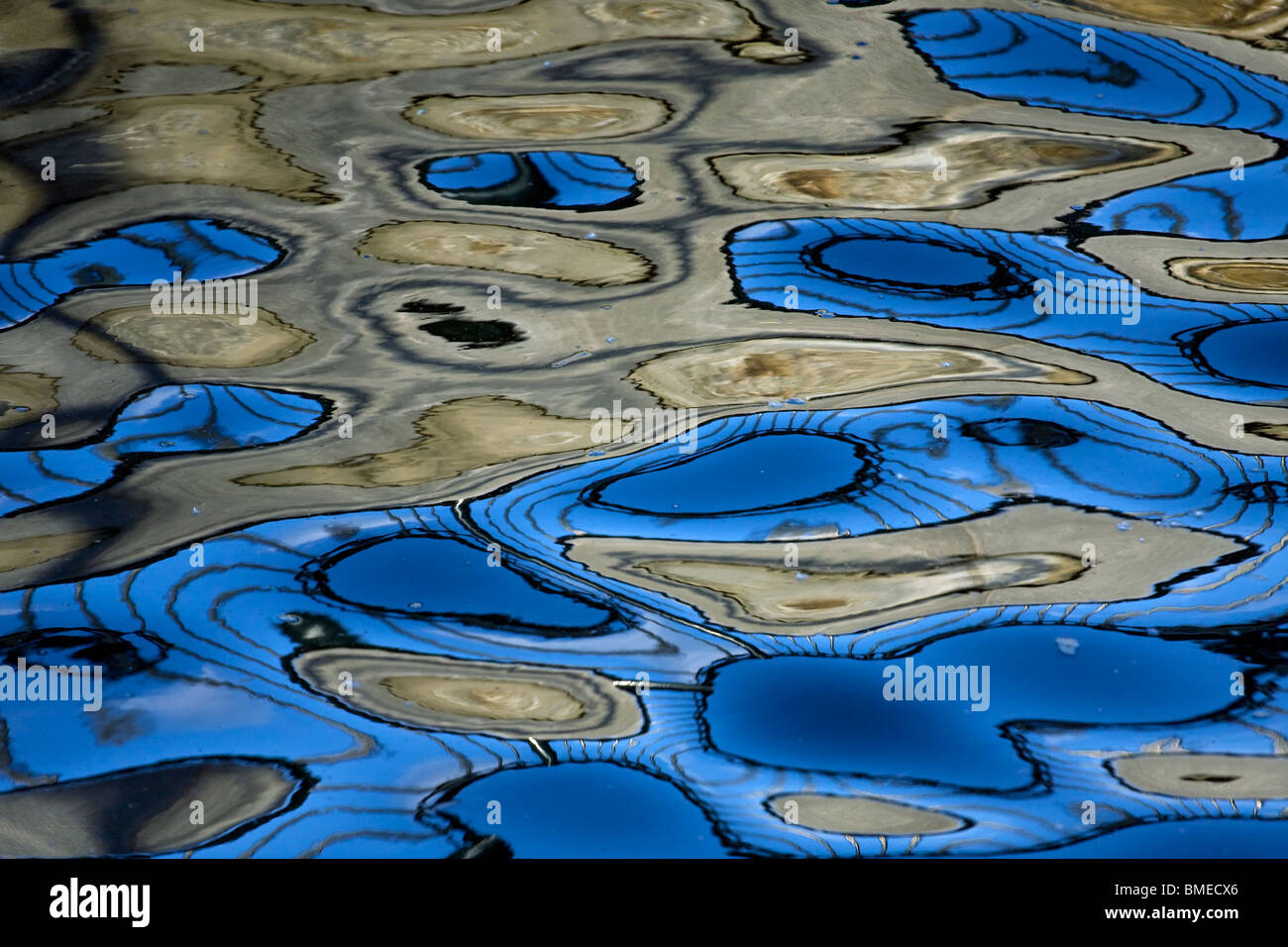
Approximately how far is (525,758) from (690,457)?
0.79 metres

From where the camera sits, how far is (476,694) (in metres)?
1.79

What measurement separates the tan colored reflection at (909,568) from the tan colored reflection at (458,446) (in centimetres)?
31

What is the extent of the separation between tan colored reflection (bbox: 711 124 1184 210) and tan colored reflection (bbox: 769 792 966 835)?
5.35 feet

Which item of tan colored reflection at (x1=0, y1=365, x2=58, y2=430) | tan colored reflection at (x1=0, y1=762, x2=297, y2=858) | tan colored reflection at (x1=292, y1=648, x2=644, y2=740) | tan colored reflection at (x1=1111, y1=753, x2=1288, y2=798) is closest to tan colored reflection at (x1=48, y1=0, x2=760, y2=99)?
tan colored reflection at (x1=0, y1=365, x2=58, y2=430)

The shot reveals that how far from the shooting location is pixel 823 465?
2260 millimetres

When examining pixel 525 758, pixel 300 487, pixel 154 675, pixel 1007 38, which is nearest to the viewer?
pixel 525 758

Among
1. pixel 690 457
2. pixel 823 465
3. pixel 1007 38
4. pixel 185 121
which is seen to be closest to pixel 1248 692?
pixel 823 465

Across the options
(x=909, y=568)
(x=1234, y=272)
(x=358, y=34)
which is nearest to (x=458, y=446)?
(x=909, y=568)

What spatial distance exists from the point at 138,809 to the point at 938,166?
219cm

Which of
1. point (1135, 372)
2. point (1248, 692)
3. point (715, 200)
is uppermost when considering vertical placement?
point (715, 200)

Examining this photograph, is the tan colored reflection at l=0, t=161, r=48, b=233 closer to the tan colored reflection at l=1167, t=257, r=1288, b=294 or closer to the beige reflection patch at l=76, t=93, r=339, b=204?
the beige reflection patch at l=76, t=93, r=339, b=204

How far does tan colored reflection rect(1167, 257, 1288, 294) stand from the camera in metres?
2.64

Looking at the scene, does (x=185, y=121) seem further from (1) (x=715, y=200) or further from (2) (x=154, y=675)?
(2) (x=154, y=675)
